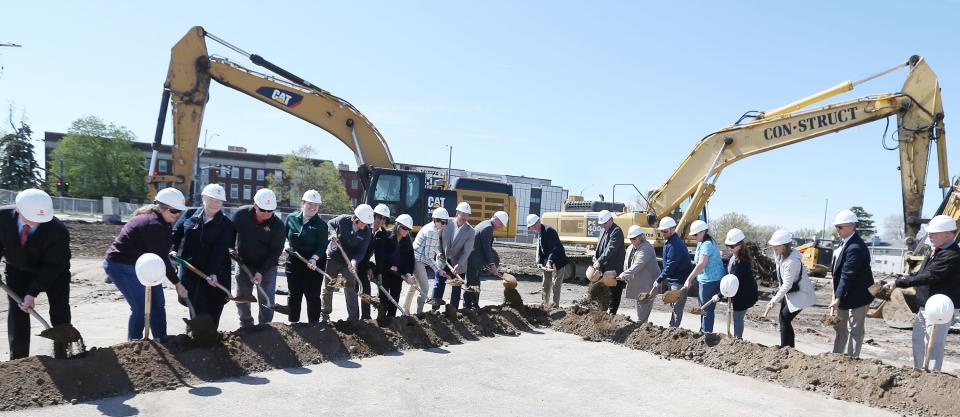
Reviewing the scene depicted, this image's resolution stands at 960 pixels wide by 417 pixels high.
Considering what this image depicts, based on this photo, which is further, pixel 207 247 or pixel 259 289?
pixel 259 289

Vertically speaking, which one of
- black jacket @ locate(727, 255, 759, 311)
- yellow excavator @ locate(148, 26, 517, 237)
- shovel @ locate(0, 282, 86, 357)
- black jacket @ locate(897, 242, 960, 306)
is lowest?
shovel @ locate(0, 282, 86, 357)

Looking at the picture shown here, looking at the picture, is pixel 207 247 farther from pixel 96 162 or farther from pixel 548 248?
pixel 96 162

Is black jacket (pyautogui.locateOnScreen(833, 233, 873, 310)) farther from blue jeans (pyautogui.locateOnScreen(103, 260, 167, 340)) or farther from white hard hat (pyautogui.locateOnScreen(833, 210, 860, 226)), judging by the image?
blue jeans (pyautogui.locateOnScreen(103, 260, 167, 340))

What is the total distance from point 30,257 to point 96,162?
62429mm

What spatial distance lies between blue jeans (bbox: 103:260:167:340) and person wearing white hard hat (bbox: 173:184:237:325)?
37cm

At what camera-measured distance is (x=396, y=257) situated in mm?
8102

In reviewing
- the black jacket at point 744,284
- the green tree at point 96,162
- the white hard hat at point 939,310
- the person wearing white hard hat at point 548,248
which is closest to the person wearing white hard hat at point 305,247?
the person wearing white hard hat at point 548,248


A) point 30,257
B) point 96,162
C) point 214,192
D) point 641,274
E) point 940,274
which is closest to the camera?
point 30,257

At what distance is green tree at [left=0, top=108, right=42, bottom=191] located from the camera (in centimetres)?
4912

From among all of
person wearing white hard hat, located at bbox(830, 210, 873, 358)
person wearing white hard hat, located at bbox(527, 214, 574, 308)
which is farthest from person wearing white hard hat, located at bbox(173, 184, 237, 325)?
person wearing white hard hat, located at bbox(830, 210, 873, 358)

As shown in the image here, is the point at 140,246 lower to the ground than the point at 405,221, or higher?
A: lower

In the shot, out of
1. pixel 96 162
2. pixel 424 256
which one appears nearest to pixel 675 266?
pixel 424 256

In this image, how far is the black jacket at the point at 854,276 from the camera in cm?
640

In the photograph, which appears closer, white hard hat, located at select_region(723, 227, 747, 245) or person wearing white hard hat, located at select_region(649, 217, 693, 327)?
white hard hat, located at select_region(723, 227, 747, 245)
